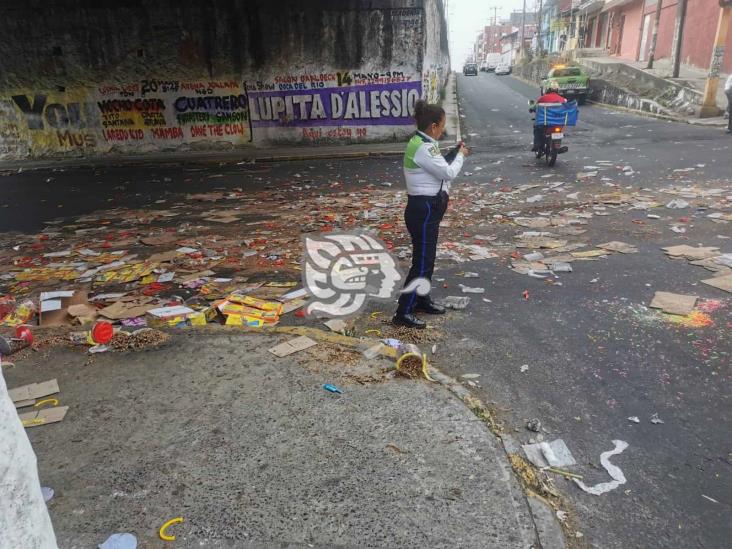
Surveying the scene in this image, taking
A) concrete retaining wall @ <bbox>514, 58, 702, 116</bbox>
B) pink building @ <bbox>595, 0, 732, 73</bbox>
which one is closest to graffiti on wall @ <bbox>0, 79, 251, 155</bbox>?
concrete retaining wall @ <bbox>514, 58, 702, 116</bbox>

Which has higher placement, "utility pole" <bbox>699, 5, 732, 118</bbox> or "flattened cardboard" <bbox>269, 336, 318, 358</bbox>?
"utility pole" <bbox>699, 5, 732, 118</bbox>

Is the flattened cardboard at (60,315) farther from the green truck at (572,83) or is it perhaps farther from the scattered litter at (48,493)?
the green truck at (572,83)

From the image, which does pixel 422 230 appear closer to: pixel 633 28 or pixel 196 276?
pixel 196 276

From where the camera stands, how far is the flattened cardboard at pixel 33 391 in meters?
3.52

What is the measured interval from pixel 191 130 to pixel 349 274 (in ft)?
45.8

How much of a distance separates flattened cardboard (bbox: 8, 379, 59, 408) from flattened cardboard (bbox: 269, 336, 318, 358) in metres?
1.54

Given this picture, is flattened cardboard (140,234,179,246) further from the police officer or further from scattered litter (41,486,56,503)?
scattered litter (41,486,56,503)

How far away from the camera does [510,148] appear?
47.2ft

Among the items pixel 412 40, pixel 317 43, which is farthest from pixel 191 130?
pixel 412 40

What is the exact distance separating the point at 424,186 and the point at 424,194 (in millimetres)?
66

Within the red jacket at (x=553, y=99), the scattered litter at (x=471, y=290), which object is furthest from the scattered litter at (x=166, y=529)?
the red jacket at (x=553, y=99)

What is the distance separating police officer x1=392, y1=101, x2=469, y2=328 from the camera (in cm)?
404

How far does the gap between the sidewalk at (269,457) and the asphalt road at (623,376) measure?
474mm

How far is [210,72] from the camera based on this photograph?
17.0 meters
